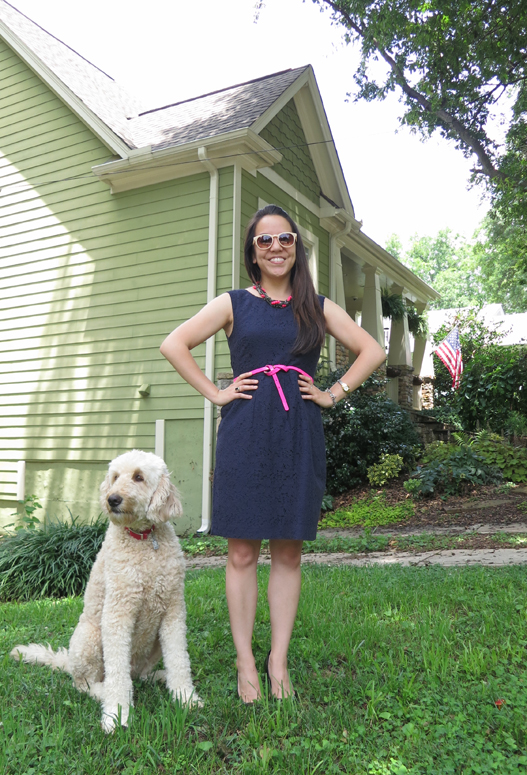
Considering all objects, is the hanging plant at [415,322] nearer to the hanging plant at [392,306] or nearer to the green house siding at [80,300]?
the hanging plant at [392,306]

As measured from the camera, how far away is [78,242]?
31.8ft

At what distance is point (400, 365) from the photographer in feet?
46.0

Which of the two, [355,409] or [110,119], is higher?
[110,119]

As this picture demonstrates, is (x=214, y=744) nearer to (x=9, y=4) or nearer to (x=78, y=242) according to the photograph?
(x=78, y=242)

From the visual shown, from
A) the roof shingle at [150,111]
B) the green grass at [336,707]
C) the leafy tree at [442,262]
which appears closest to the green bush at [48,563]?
the green grass at [336,707]

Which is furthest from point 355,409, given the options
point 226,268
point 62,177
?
point 62,177

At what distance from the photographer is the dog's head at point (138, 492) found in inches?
96.8

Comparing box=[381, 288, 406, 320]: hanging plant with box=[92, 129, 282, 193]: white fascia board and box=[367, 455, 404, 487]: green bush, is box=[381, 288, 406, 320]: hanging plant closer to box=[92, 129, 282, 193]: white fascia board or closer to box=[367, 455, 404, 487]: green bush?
box=[367, 455, 404, 487]: green bush

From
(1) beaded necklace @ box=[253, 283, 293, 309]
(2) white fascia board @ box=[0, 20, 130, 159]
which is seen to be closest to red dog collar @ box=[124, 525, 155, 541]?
(1) beaded necklace @ box=[253, 283, 293, 309]

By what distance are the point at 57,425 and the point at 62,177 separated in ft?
12.9

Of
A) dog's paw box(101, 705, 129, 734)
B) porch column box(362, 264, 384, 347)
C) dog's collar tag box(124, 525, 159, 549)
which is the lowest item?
dog's paw box(101, 705, 129, 734)

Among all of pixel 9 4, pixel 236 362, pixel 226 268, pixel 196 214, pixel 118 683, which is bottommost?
pixel 118 683

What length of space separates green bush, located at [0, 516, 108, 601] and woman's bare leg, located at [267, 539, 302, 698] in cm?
309

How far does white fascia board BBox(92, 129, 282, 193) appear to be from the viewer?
7984 millimetres
